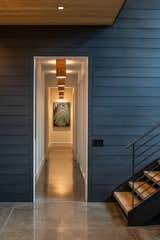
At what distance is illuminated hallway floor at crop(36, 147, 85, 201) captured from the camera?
7.30m

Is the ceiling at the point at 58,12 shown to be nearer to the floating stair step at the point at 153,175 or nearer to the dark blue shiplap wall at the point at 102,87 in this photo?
the dark blue shiplap wall at the point at 102,87

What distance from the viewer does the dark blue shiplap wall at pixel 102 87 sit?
22.1ft

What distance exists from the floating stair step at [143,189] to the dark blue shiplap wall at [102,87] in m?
0.34

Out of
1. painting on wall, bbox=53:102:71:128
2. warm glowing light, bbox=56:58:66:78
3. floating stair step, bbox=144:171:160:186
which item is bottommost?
floating stair step, bbox=144:171:160:186

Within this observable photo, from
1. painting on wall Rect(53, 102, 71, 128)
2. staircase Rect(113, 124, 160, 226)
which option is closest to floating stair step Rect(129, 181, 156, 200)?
staircase Rect(113, 124, 160, 226)

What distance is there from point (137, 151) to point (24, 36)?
297 centimetres

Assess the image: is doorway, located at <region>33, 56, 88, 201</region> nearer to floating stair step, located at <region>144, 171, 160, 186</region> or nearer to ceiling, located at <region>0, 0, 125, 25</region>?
ceiling, located at <region>0, 0, 125, 25</region>

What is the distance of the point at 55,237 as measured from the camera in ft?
16.1

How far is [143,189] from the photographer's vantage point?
6.19 metres

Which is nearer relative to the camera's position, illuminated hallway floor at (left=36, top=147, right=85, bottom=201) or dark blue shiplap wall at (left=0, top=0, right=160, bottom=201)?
dark blue shiplap wall at (left=0, top=0, right=160, bottom=201)

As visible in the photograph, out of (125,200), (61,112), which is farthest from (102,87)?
(61,112)

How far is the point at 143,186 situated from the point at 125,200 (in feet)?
1.49

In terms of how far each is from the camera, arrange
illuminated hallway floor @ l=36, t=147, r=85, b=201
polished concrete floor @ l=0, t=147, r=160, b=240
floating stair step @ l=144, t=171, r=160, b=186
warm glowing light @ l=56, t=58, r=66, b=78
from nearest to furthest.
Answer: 1. polished concrete floor @ l=0, t=147, r=160, b=240
2. floating stair step @ l=144, t=171, r=160, b=186
3. illuminated hallway floor @ l=36, t=147, r=85, b=201
4. warm glowing light @ l=56, t=58, r=66, b=78

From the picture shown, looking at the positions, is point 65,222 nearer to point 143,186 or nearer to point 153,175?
point 143,186
